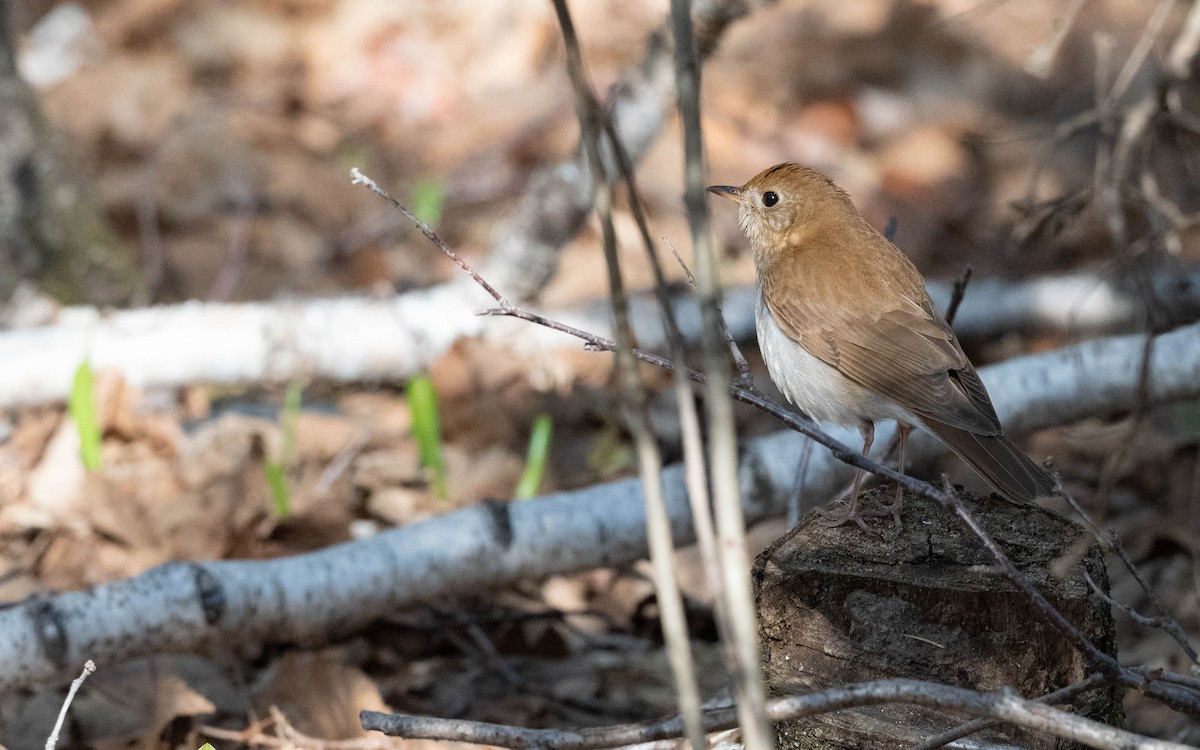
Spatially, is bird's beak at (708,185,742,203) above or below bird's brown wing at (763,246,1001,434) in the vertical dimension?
above

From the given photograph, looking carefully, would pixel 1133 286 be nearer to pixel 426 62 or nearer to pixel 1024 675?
pixel 1024 675

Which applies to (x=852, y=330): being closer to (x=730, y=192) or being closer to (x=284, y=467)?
(x=730, y=192)

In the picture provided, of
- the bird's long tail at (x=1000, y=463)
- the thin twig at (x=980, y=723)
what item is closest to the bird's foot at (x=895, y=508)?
the bird's long tail at (x=1000, y=463)

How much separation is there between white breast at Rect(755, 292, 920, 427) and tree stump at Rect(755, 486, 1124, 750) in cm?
61

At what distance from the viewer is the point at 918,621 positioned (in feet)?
7.79

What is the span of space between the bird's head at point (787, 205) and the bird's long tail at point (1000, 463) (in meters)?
0.71

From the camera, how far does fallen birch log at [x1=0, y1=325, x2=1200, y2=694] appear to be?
3.08 meters

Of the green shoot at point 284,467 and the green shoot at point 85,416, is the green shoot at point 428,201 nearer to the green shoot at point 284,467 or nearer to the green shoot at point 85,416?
the green shoot at point 284,467

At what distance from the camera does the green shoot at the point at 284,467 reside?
3.98 meters

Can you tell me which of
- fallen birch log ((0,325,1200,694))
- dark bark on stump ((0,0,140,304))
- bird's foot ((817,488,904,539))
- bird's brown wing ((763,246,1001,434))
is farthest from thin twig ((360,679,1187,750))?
dark bark on stump ((0,0,140,304))

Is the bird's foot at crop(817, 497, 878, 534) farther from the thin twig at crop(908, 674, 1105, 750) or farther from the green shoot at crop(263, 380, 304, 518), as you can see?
the green shoot at crop(263, 380, 304, 518)

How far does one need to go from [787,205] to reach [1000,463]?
1.04 metres

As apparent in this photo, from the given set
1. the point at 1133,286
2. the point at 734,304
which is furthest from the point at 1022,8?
the point at 734,304

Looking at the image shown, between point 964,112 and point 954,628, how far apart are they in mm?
6389
